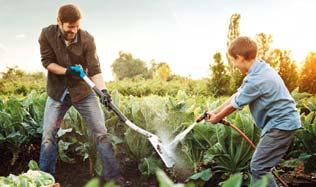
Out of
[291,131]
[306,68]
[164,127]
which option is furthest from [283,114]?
[306,68]

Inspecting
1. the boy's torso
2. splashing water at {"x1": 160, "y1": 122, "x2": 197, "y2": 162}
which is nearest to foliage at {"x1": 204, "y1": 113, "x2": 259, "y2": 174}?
splashing water at {"x1": 160, "y1": 122, "x2": 197, "y2": 162}

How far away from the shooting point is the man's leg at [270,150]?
390cm

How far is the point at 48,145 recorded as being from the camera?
5.21 m

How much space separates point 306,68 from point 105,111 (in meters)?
11.4

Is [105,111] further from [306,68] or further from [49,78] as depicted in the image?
[306,68]

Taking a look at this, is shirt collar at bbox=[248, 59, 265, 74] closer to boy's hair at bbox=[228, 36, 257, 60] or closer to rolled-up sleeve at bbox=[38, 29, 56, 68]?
boy's hair at bbox=[228, 36, 257, 60]

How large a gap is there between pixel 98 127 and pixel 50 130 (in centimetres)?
52

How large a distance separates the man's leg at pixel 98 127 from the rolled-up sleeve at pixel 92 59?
25 centimetres

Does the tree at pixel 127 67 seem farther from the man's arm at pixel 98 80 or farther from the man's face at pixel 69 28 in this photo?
the man's face at pixel 69 28

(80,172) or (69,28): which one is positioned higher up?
(69,28)

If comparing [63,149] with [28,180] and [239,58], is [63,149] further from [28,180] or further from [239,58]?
[239,58]

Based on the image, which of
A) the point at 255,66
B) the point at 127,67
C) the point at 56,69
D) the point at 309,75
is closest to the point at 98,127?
the point at 56,69

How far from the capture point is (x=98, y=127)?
5.12m

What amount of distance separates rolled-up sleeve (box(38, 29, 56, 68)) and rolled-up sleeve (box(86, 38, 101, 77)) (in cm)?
40
